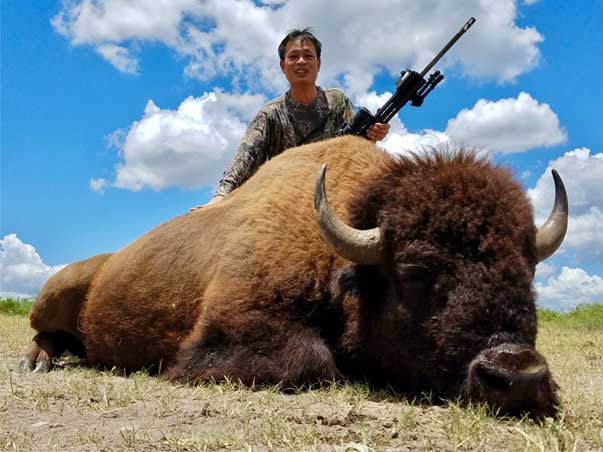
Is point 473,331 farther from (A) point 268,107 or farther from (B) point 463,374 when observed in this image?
(A) point 268,107

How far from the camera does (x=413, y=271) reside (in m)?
4.29

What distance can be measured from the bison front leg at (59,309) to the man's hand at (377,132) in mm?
3620

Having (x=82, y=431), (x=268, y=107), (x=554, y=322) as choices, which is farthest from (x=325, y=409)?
(x=554, y=322)

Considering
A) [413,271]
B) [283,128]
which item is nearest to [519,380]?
[413,271]

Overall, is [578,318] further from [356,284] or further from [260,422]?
[260,422]

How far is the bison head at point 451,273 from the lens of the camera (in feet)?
12.3

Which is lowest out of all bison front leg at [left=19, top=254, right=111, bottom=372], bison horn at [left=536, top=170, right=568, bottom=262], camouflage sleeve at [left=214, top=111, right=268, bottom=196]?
bison front leg at [left=19, top=254, right=111, bottom=372]

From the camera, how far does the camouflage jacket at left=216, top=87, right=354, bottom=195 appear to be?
8266 millimetres

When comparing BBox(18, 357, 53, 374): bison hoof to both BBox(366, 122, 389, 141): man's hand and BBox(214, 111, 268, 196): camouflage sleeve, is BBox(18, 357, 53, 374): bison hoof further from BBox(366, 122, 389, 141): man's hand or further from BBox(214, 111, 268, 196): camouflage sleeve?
BBox(366, 122, 389, 141): man's hand

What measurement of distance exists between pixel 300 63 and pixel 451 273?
543 centimetres

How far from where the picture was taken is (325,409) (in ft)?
12.4

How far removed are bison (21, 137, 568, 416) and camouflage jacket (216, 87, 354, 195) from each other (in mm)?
1613

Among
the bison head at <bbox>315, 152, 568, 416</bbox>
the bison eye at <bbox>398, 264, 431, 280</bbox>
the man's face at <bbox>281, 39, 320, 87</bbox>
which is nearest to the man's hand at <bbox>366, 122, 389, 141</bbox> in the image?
the man's face at <bbox>281, 39, 320, 87</bbox>

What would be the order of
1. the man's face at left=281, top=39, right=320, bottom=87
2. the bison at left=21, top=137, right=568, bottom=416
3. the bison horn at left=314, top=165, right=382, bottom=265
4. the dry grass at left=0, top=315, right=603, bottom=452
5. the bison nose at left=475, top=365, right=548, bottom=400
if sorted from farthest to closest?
the man's face at left=281, top=39, right=320, bottom=87 → the bison horn at left=314, top=165, right=382, bottom=265 → the bison at left=21, top=137, right=568, bottom=416 → the bison nose at left=475, top=365, right=548, bottom=400 → the dry grass at left=0, top=315, right=603, bottom=452
